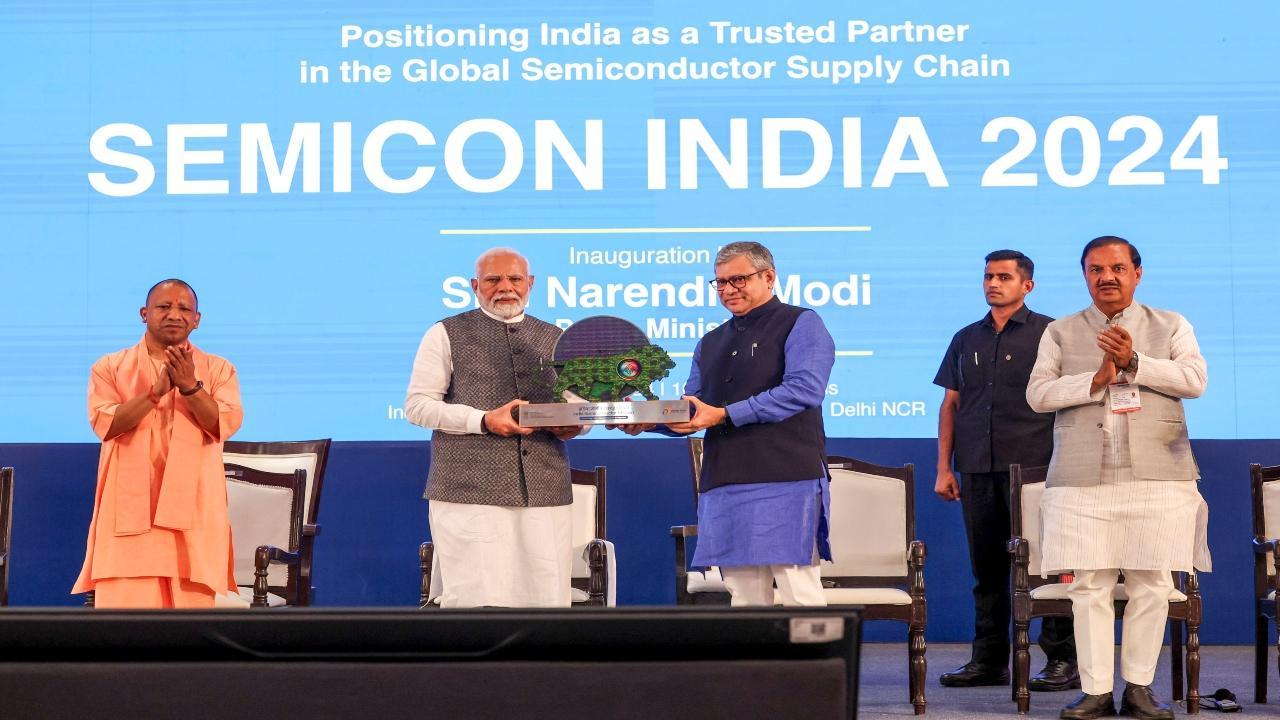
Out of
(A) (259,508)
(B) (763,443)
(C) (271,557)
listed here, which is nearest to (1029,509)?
(B) (763,443)

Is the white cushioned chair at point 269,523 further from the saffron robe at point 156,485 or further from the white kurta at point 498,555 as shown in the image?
the white kurta at point 498,555

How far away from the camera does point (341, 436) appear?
16.7 feet

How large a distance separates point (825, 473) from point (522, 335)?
0.83 m

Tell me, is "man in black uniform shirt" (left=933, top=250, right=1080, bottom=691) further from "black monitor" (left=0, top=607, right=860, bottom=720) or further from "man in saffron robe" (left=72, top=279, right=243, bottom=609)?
"black monitor" (left=0, top=607, right=860, bottom=720)

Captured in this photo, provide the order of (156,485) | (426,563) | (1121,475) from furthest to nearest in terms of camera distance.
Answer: (426,563) → (1121,475) → (156,485)

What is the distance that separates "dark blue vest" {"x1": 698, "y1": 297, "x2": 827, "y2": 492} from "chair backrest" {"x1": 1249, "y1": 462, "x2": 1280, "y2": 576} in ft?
5.54

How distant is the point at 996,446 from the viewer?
4.41 m

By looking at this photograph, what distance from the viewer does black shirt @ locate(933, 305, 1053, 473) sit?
14.4ft

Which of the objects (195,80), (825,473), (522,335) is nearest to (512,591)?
(522,335)

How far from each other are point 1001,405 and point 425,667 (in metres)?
3.93

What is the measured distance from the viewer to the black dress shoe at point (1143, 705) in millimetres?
3516

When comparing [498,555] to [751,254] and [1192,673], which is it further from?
[1192,673]

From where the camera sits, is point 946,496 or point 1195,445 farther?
point 1195,445

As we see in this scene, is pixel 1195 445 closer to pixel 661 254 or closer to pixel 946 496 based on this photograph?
pixel 946 496
